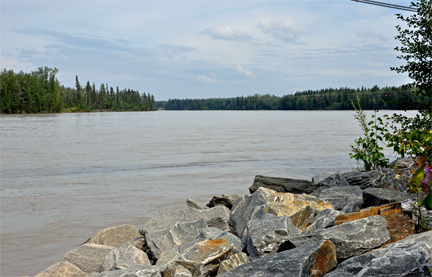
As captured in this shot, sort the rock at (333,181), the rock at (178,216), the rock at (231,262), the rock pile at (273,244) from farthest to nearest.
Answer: the rock at (333,181) → the rock at (178,216) → the rock at (231,262) → the rock pile at (273,244)

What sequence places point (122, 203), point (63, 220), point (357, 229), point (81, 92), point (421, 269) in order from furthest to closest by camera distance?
A: point (81, 92), point (122, 203), point (63, 220), point (357, 229), point (421, 269)

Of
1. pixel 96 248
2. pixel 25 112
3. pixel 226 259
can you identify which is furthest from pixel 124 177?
pixel 25 112

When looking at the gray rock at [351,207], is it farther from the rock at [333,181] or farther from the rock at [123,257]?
the rock at [123,257]

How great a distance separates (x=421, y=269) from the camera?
3.00m

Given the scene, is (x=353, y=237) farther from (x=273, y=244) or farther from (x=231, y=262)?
(x=231, y=262)

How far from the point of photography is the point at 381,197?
584 centimetres

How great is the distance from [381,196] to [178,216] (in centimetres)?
358

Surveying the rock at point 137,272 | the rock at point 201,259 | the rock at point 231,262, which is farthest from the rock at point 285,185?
the rock at point 137,272

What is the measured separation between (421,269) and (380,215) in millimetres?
1827

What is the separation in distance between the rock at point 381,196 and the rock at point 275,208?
0.74 meters

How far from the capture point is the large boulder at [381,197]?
5695mm

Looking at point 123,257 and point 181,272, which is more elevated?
point 181,272

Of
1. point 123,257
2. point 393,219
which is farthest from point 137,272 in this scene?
point 393,219

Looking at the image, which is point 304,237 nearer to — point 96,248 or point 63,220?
point 96,248
